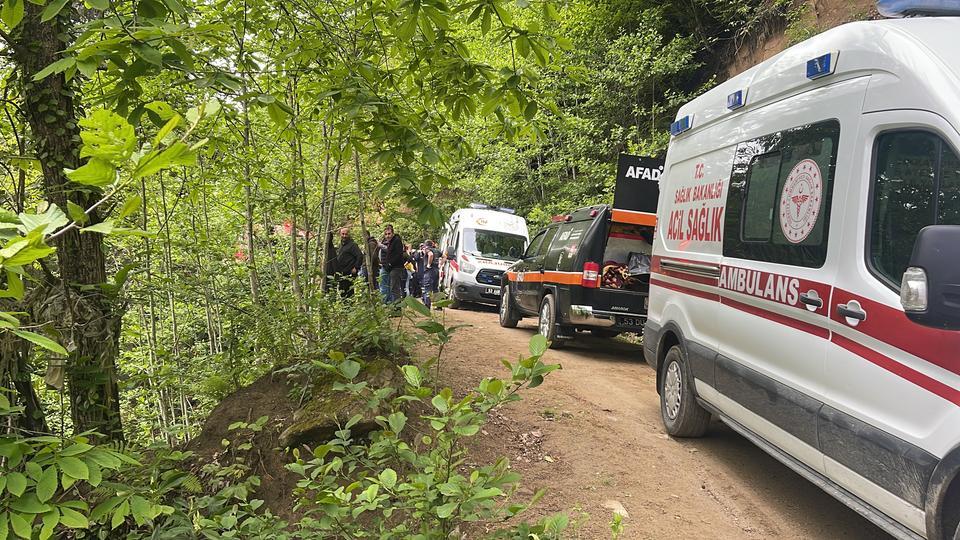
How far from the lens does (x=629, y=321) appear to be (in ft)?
24.4

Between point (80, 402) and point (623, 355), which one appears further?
point (623, 355)

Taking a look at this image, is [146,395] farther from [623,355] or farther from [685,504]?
[623,355]

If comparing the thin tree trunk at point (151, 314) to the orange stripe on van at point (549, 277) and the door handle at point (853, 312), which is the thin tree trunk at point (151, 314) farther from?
the orange stripe on van at point (549, 277)

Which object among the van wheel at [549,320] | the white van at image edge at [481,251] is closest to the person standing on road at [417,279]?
the white van at image edge at [481,251]

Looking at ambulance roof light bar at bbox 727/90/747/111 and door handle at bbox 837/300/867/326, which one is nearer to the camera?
door handle at bbox 837/300/867/326

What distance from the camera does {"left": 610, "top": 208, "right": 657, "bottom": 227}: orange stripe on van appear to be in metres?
7.36

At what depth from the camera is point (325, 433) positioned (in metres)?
3.65

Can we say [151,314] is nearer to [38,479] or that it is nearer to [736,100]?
[38,479]

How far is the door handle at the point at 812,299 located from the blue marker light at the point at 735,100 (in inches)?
66.7

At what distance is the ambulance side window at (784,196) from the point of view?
3.08 meters

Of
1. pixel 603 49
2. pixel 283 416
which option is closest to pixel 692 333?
pixel 283 416

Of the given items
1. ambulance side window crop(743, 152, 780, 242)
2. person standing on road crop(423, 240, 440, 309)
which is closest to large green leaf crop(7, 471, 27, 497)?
ambulance side window crop(743, 152, 780, 242)

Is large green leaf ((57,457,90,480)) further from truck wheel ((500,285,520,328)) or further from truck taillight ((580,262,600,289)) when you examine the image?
truck wheel ((500,285,520,328))

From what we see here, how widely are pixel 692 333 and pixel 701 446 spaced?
0.98 metres
